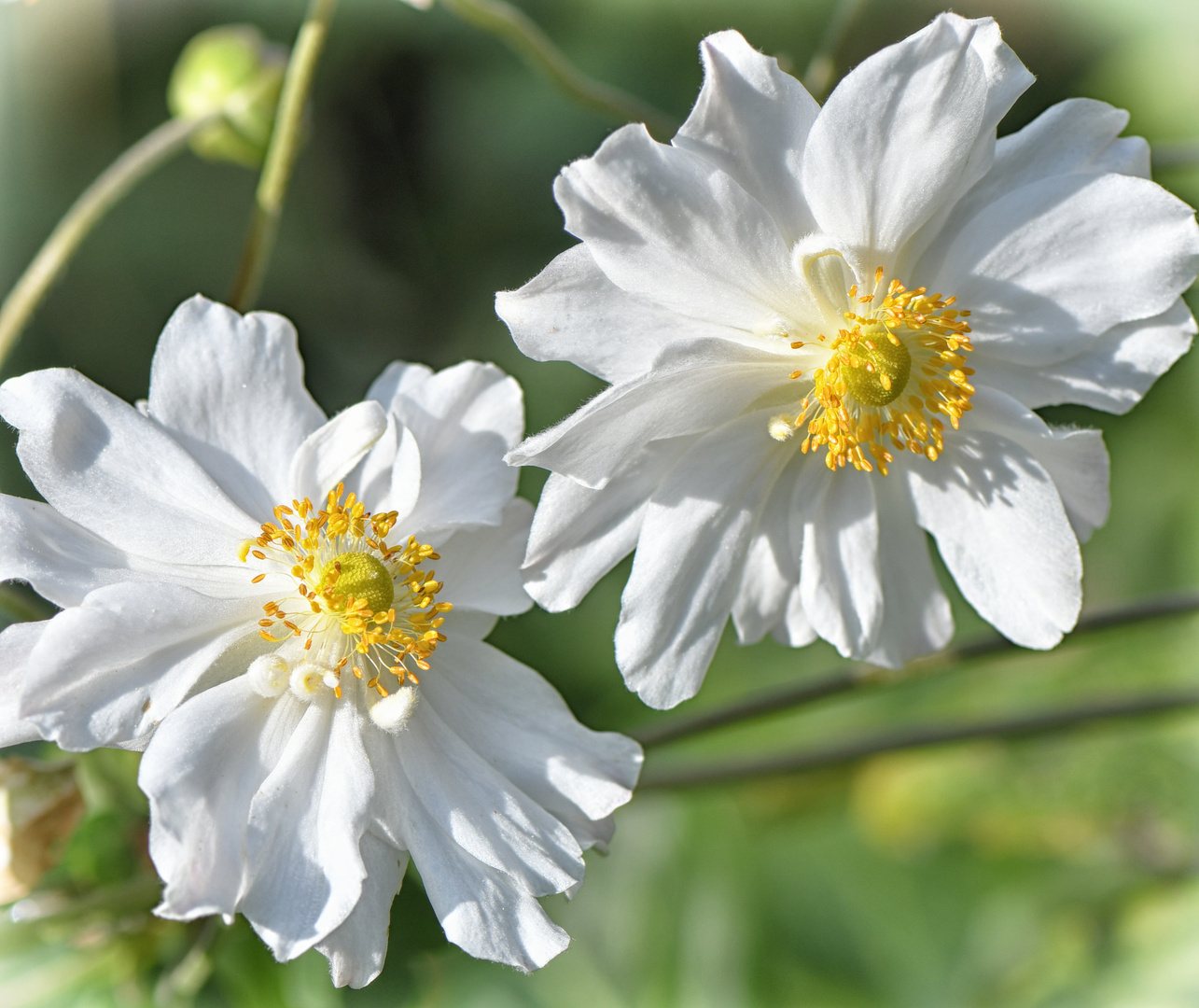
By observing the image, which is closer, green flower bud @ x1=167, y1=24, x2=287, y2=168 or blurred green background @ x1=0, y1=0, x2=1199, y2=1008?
green flower bud @ x1=167, y1=24, x2=287, y2=168

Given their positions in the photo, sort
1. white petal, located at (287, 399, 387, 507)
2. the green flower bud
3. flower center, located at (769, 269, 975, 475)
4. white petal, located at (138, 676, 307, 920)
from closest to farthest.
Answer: white petal, located at (138, 676, 307, 920), white petal, located at (287, 399, 387, 507), flower center, located at (769, 269, 975, 475), the green flower bud

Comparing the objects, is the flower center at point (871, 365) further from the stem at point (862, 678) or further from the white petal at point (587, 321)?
the stem at point (862, 678)

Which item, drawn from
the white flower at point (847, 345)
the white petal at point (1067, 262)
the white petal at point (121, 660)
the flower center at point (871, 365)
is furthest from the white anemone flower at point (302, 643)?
the white petal at point (1067, 262)

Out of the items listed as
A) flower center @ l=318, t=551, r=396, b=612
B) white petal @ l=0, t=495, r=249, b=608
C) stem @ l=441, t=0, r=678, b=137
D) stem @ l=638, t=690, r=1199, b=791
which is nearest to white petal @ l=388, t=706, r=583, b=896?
flower center @ l=318, t=551, r=396, b=612

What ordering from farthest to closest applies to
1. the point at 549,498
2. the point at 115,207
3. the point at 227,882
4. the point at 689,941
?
the point at 115,207 < the point at 689,941 < the point at 549,498 < the point at 227,882

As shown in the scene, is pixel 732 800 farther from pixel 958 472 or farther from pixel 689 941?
pixel 958 472

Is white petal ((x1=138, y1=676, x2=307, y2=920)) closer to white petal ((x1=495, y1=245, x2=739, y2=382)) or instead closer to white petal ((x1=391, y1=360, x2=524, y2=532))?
white petal ((x1=391, y1=360, x2=524, y2=532))

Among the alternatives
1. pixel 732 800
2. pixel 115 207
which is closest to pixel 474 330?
pixel 115 207
